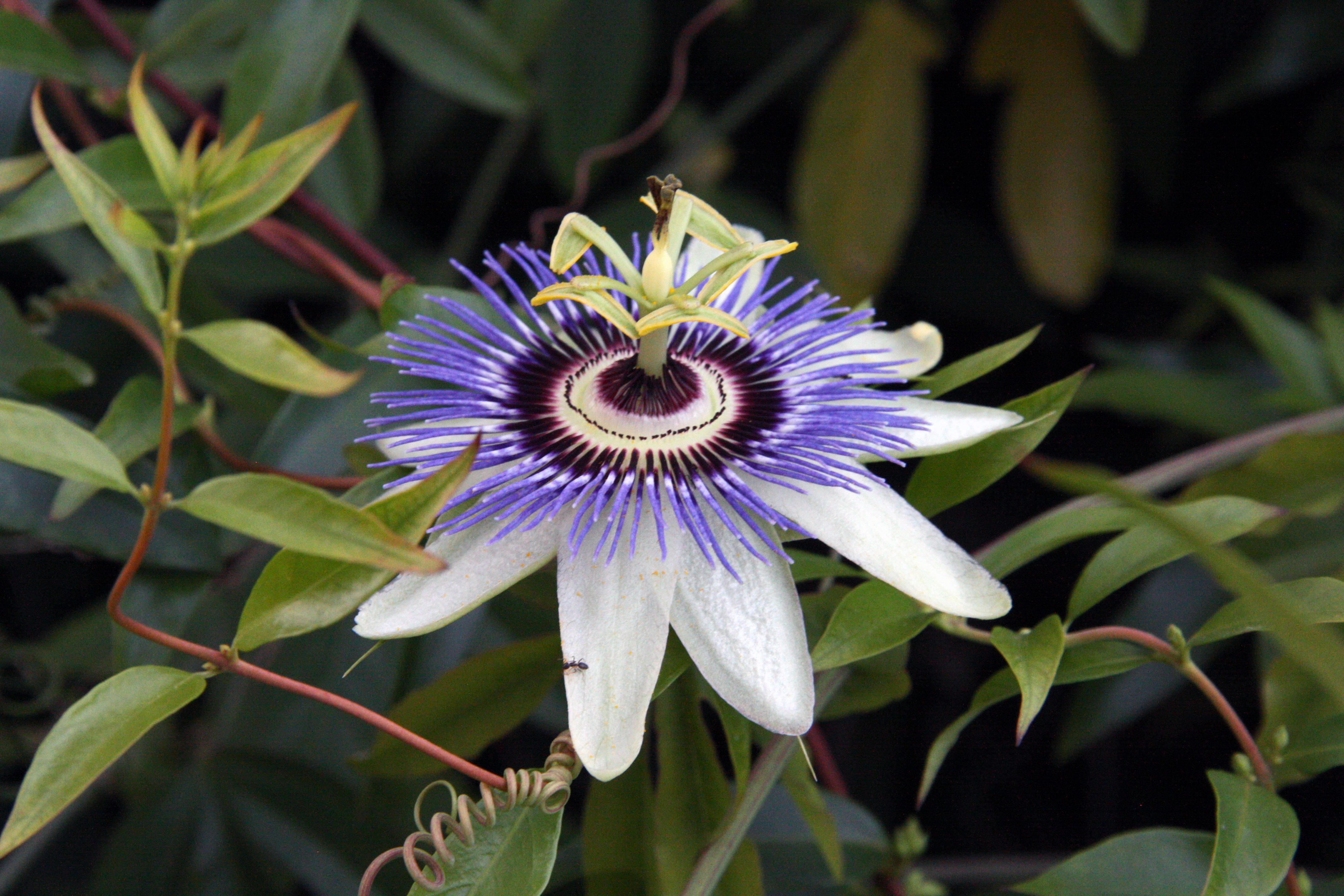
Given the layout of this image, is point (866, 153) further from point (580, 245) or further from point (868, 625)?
point (868, 625)

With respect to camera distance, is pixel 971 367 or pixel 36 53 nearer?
pixel 971 367

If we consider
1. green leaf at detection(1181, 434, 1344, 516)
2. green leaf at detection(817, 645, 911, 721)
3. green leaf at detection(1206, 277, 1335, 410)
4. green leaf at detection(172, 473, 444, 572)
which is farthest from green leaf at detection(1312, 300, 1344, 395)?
green leaf at detection(172, 473, 444, 572)

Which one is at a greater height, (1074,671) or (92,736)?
(92,736)

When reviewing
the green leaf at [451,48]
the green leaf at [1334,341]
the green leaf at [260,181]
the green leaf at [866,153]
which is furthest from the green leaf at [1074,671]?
the green leaf at [866,153]

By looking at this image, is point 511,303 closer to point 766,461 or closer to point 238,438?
point 238,438

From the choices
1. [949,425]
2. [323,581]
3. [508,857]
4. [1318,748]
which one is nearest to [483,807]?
[508,857]

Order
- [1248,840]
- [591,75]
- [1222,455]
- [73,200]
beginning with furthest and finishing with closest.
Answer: [591,75]
[1222,455]
[73,200]
[1248,840]

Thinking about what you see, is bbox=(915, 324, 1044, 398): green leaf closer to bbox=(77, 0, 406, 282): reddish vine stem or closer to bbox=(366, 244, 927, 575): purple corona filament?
bbox=(366, 244, 927, 575): purple corona filament
